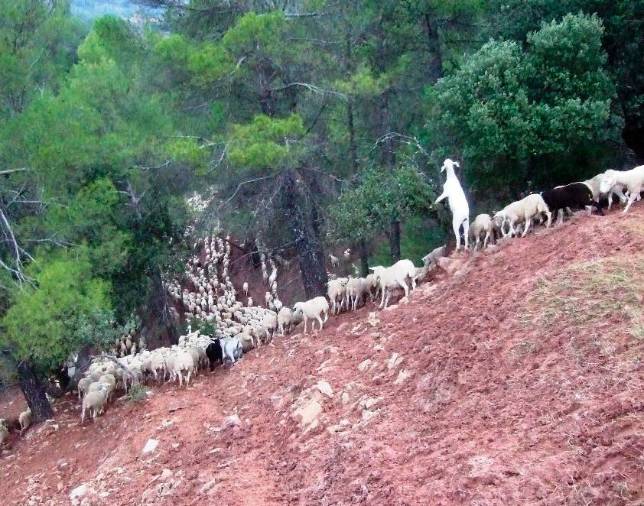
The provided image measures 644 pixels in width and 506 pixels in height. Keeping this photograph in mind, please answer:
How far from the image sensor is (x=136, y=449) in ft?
33.9

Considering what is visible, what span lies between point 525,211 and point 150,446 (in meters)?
7.46

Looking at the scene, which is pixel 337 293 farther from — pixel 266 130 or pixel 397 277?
pixel 266 130

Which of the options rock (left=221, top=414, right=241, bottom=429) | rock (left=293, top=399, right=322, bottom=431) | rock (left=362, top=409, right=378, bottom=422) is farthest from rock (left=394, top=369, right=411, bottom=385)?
rock (left=221, top=414, right=241, bottom=429)

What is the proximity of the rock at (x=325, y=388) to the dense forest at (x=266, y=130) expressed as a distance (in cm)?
498

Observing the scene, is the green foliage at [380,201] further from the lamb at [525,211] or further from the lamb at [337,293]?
the lamb at [525,211]

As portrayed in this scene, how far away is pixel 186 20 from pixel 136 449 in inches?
455

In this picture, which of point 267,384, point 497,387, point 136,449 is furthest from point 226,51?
point 497,387

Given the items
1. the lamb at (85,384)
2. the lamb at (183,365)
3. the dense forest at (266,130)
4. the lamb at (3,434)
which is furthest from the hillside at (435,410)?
the dense forest at (266,130)

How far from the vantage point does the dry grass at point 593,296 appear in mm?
7121

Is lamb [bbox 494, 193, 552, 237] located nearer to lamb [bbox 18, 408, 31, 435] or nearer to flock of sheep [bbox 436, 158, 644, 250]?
flock of sheep [bbox 436, 158, 644, 250]

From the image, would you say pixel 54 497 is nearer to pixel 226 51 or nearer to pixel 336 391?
pixel 336 391

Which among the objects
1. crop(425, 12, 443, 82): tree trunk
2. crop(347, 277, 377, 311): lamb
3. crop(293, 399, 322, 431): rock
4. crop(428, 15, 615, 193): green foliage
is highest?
crop(425, 12, 443, 82): tree trunk

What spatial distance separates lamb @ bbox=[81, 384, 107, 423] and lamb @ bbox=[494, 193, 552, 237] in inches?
335

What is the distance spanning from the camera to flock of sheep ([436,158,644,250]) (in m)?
11.0
